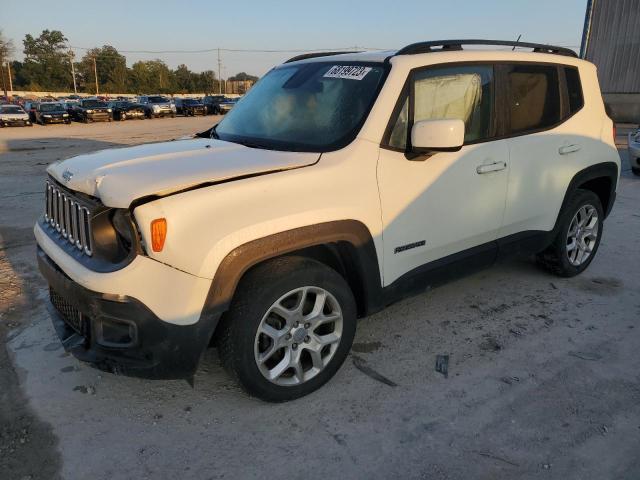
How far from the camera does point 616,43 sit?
1032 inches

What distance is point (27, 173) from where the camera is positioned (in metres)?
11.5

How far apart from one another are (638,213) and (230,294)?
671cm

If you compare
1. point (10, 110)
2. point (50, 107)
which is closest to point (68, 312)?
point (10, 110)

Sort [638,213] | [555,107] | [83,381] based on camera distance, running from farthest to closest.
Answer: [638,213], [555,107], [83,381]

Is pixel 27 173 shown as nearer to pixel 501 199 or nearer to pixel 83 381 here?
pixel 83 381

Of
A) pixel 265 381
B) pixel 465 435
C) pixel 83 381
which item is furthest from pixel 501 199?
pixel 83 381

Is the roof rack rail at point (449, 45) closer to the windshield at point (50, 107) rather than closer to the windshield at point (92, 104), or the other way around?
the windshield at point (50, 107)

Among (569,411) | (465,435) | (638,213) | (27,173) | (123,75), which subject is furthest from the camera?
(123,75)

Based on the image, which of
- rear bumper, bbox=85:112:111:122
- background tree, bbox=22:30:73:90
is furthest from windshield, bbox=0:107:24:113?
background tree, bbox=22:30:73:90

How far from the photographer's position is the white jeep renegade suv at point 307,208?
237 cm

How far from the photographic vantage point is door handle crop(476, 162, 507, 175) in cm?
342

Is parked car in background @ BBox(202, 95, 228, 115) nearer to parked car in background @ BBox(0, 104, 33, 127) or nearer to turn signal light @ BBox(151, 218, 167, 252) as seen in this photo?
parked car in background @ BBox(0, 104, 33, 127)

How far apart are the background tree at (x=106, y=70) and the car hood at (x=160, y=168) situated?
10453 cm

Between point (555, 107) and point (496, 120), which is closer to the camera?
point (496, 120)
